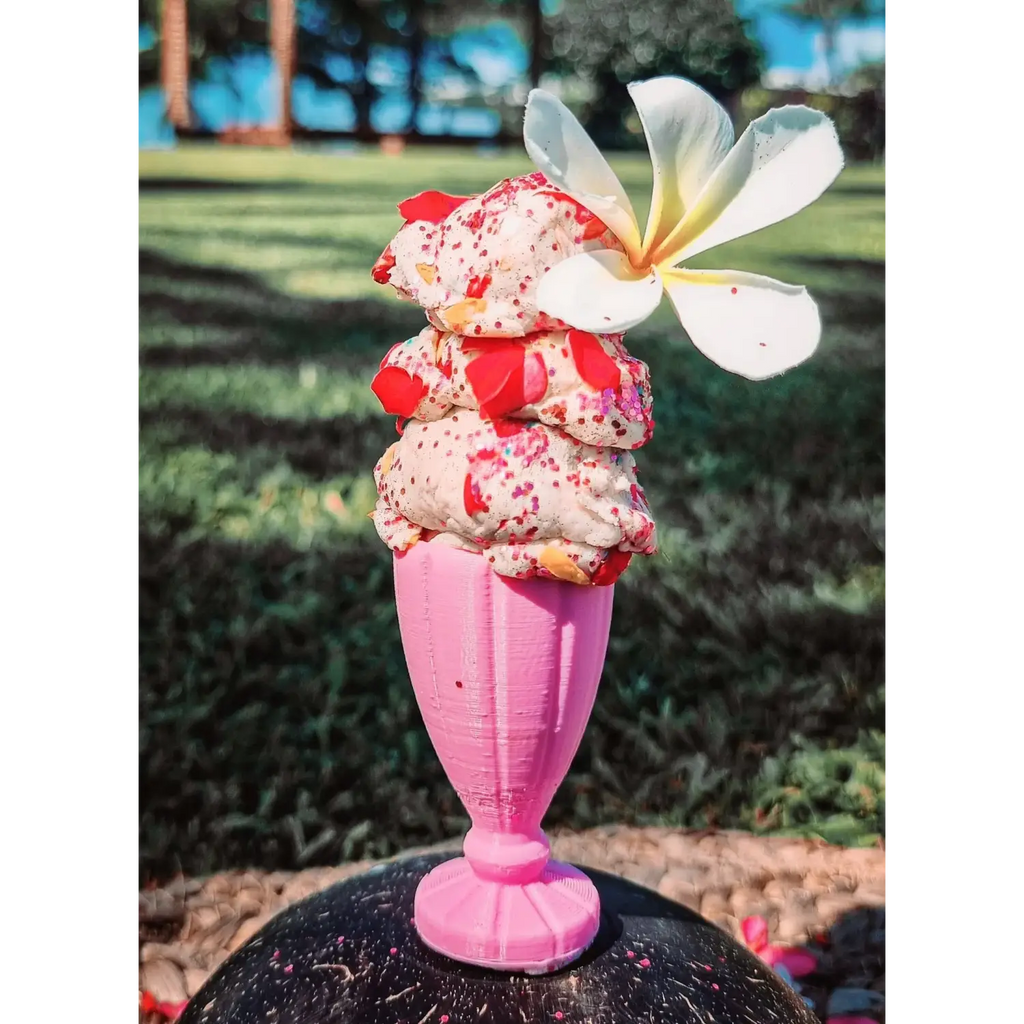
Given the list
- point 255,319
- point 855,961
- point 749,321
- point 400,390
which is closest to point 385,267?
point 400,390

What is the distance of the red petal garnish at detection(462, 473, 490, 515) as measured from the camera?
1.65 meters

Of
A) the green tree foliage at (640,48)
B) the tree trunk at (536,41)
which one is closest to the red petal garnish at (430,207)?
the green tree foliage at (640,48)

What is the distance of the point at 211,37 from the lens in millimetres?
9234

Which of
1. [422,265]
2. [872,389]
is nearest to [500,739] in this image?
[422,265]

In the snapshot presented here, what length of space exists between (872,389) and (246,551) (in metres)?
3.46

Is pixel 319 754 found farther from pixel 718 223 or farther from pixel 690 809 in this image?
pixel 718 223

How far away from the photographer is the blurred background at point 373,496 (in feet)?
11.2

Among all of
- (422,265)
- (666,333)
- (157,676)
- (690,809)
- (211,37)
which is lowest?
(690,809)

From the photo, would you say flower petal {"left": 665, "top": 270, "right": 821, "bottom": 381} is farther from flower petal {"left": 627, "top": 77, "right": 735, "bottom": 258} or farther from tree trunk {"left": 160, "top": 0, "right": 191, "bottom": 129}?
tree trunk {"left": 160, "top": 0, "right": 191, "bottom": 129}

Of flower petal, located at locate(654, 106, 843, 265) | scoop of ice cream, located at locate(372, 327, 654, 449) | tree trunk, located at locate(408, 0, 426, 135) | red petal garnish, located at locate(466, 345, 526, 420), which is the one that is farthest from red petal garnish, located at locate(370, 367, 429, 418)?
tree trunk, located at locate(408, 0, 426, 135)

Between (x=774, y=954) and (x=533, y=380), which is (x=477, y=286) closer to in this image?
(x=533, y=380)

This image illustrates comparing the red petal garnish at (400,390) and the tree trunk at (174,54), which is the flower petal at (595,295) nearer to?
the red petal garnish at (400,390)

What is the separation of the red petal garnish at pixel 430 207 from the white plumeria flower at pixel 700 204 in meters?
0.25

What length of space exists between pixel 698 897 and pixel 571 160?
80.4 inches
